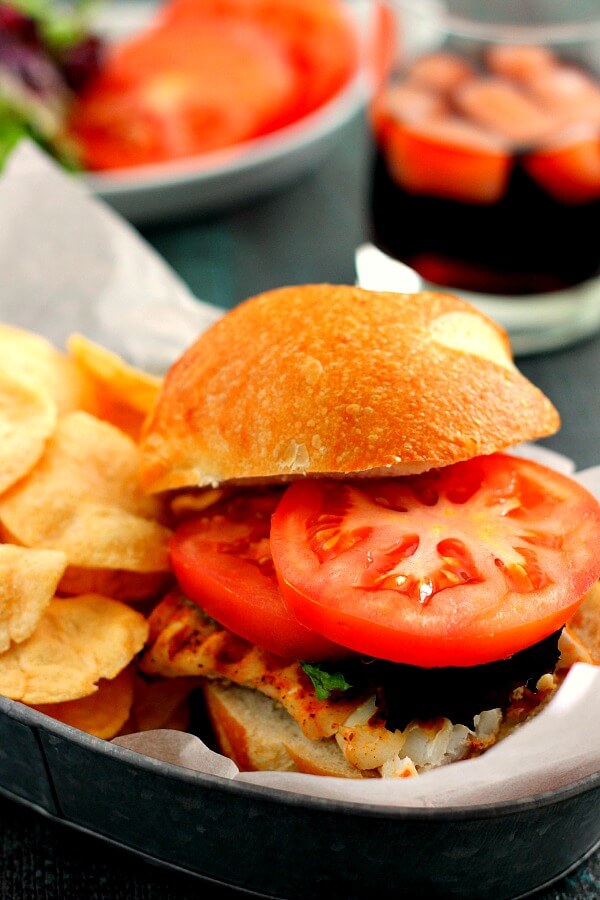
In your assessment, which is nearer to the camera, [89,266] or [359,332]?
[359,332]

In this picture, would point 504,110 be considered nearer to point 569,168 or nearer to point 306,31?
point 569,168

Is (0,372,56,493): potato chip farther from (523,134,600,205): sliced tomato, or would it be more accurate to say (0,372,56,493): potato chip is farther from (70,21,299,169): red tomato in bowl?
(70,21,299,169): red tomato in bowl

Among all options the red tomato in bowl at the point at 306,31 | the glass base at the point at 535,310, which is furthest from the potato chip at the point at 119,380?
the red tomato in bowl at the point at 306,31

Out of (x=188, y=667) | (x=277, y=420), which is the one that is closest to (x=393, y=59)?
(x=277, y=420)

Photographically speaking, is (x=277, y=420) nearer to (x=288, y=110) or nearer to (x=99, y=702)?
(x=99, y=702)

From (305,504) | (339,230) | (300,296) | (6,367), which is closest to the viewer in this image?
(305,504)

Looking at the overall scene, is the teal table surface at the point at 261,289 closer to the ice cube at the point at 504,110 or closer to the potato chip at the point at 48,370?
the ice cube at the point at 504,110
